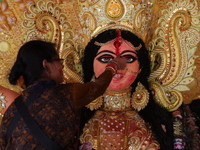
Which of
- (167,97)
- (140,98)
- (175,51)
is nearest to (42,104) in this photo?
(140,98)

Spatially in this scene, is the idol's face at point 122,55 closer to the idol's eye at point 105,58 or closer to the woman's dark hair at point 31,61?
the idol's eye at point 105,58

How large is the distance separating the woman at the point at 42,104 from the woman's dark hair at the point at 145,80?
100 cm

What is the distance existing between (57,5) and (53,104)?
5.50 feet

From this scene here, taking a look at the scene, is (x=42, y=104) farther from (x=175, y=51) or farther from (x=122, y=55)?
(x=175, y=51)

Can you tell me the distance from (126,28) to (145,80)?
60cm

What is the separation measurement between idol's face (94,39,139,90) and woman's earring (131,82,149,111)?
0.14 metres

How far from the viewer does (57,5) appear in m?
3.33

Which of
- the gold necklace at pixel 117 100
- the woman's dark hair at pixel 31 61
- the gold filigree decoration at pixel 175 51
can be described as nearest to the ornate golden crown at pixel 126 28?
the gold filigree decoration at pixel 175 51

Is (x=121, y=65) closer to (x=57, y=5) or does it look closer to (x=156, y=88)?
(x=156, y=88)

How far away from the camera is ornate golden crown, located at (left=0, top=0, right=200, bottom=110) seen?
311 centimetres

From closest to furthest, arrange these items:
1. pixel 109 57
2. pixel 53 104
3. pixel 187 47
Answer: pixel 53 104 → pixel 109 57 → pixel 187 47

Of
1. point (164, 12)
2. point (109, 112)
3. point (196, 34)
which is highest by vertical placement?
point (164, 12)

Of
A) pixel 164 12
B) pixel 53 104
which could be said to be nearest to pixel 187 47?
pixel 164 12

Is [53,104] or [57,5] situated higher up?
[57,5]
